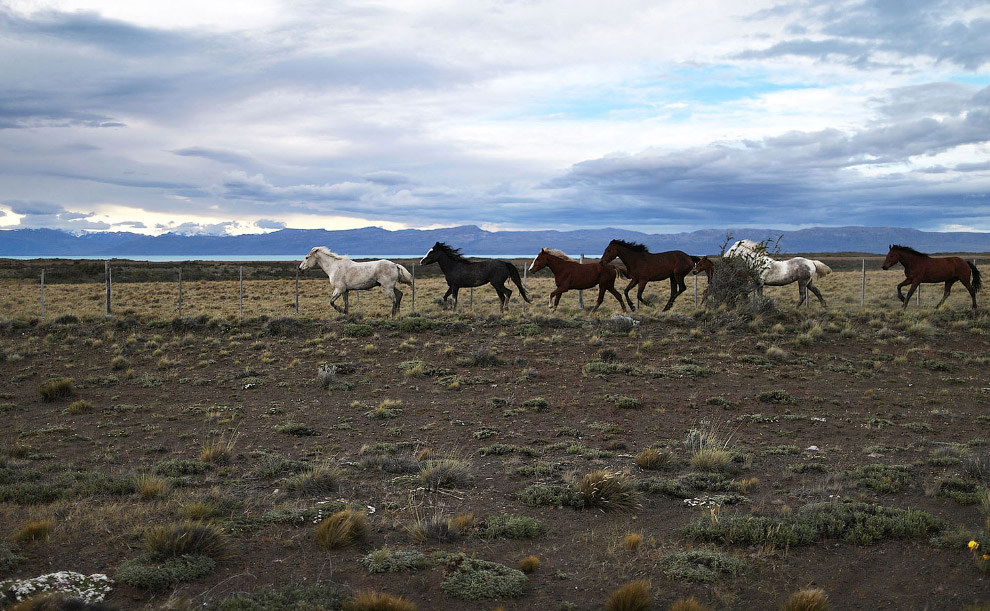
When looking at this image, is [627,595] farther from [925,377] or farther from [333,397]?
[925,377]

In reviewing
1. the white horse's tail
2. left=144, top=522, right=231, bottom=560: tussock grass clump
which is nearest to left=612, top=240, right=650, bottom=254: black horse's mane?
the white horse's tail

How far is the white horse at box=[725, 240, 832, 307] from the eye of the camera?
2027 centimetres

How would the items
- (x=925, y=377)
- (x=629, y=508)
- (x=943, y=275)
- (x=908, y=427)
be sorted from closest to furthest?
1. (x=629, y=508)
2. (x=908, y=427)
3. (x=925, y=377)
4. (x=943, y=275)

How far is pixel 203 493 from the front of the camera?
6.97m

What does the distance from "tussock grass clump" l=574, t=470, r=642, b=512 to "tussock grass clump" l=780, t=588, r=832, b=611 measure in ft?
7.11

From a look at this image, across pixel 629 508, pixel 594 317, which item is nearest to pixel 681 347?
pixel 594 317

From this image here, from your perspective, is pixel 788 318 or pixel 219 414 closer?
pixel 219 414

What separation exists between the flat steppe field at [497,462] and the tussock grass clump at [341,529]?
22 millimetres

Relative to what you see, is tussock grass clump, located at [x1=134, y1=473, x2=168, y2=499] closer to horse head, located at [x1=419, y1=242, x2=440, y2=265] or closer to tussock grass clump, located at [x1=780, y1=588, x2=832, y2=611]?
tussock grass clump, located at [x1=780, y1=588, x2=832, y2=611]

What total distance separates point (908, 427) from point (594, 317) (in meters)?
9.73

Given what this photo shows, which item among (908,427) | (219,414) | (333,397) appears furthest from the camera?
(333,397)

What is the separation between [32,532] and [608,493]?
5.25m

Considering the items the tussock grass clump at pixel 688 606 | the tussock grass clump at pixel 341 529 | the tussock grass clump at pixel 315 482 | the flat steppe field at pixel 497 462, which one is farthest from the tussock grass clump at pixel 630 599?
the tussock grass clump at pixel 315 482

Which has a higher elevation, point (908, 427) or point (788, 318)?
point (788, 318)
